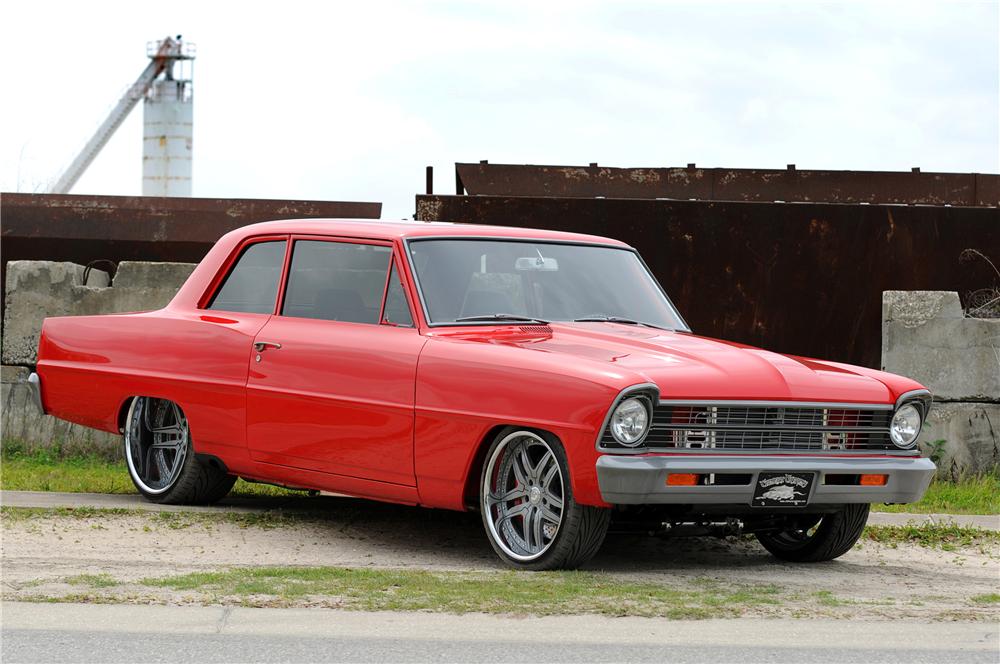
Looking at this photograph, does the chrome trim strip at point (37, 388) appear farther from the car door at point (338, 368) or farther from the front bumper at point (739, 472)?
the front bumper at point (739, 472)

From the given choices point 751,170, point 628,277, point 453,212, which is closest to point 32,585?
point 628,277

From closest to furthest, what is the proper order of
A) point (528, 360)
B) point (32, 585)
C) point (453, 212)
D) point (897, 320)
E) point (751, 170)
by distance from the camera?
point (32, 585), point (528, 360), point (897, 320), point (453, 212), point (751, 170)

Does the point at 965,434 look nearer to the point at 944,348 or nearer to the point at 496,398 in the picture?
the point at 944,348

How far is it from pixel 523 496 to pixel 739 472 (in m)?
0.99

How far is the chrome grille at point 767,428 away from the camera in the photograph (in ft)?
22.1

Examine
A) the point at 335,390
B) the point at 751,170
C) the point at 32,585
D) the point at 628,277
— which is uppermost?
the point at 751,170

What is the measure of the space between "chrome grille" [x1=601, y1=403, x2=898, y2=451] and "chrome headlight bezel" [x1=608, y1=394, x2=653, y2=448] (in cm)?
4

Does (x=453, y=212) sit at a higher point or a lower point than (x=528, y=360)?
higher

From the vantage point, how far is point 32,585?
250 inches

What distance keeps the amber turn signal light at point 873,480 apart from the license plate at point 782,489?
1.04 ft

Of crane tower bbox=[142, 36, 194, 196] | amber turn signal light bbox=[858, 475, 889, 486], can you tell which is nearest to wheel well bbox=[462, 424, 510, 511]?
A: amber turn signal light bbox=[858, 475, 889, 486]

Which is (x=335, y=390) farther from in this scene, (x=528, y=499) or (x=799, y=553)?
(x=799, y=553)

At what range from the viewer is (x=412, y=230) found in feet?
26.6

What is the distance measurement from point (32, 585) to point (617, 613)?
93.5 inches
